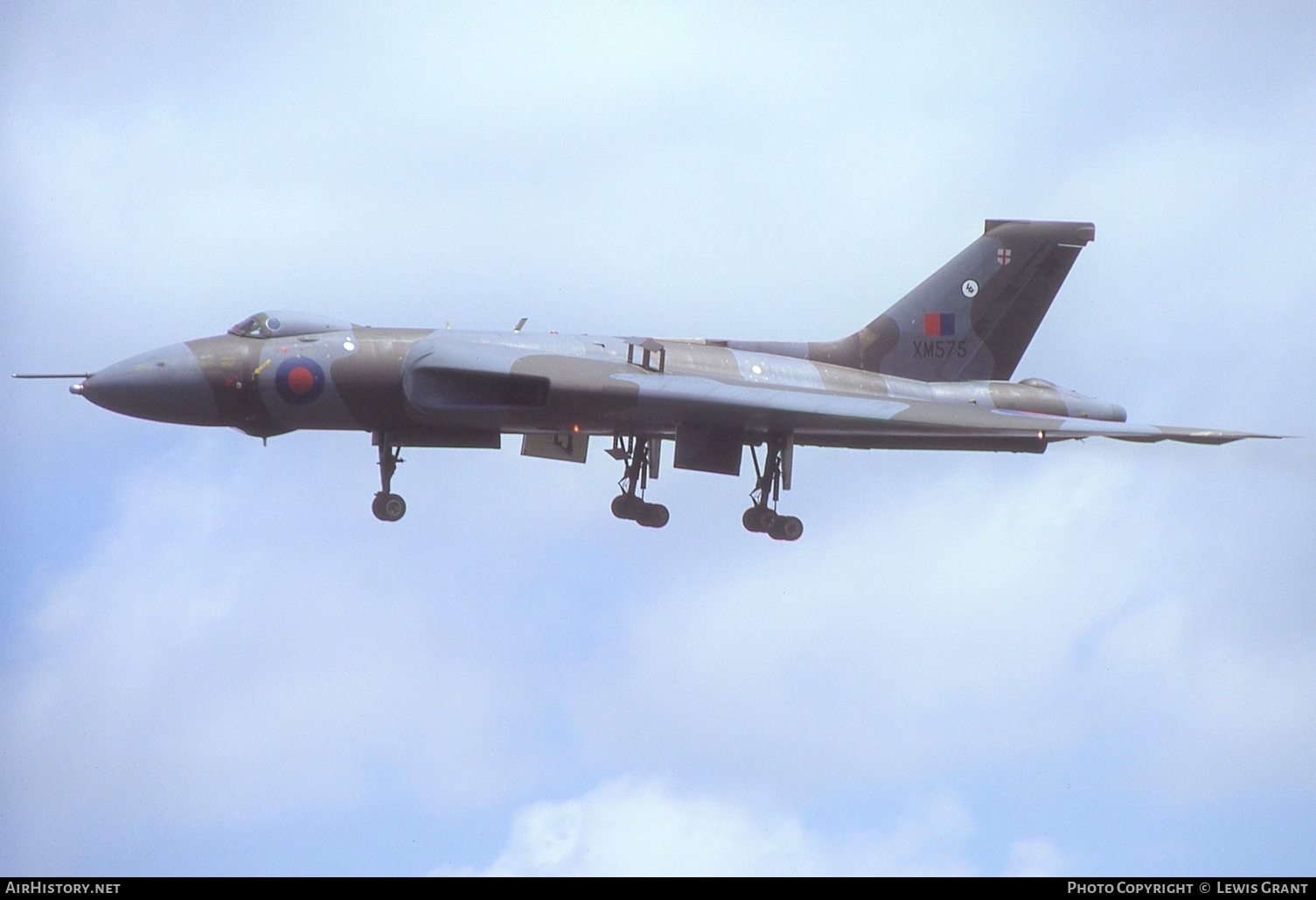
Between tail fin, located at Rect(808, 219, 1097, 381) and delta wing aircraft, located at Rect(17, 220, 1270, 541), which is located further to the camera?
tail fin, located at Rect(808, 219, 1097, 381)

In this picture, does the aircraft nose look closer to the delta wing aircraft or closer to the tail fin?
the delta wing aircraft

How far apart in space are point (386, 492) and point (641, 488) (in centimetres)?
586

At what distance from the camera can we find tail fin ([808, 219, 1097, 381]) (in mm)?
46750

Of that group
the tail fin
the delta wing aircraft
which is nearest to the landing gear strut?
the delta wing aircraft

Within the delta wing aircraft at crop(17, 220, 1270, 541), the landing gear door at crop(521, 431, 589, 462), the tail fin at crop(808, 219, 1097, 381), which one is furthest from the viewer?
the tail fin at crop(808, 219, 1097, 381)

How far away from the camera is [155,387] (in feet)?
138

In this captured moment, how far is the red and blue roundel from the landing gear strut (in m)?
1.81

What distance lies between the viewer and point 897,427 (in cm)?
4197

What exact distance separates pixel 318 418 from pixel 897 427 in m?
11.8

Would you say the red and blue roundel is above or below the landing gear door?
above

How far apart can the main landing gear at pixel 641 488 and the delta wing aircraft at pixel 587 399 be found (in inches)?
1.6

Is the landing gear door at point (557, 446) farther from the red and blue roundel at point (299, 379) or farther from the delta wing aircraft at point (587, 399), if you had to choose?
the red and blue roundel at point (299, 379)

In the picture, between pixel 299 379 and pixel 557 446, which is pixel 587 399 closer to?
pixel 557 446

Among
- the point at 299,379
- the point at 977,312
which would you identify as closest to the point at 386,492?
the point at 299,379
